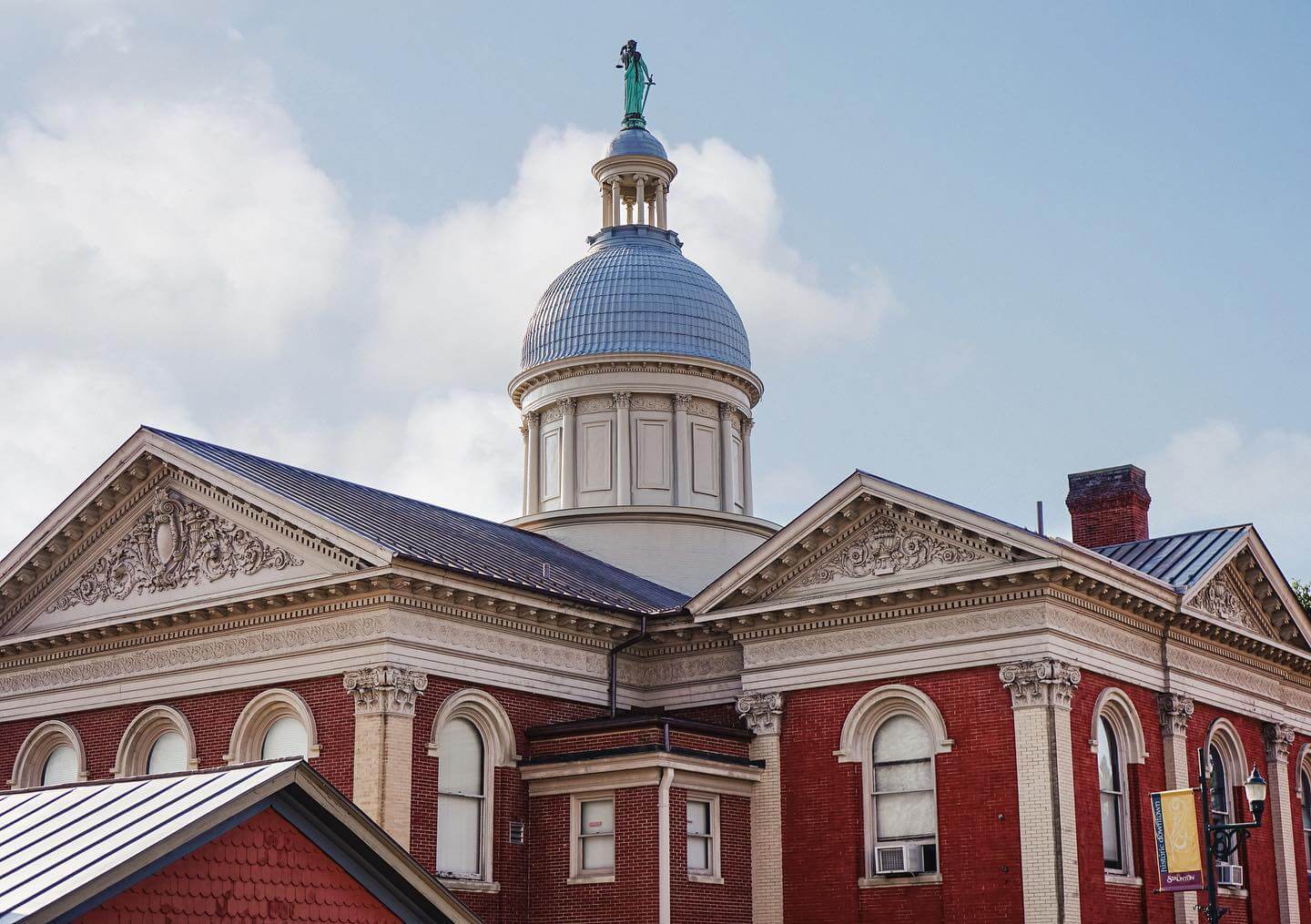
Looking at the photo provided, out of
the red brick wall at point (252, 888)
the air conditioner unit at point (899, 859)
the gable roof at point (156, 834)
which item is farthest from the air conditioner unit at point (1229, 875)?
the red brick wall at point (252, 888)

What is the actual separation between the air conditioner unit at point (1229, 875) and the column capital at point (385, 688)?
1474 cm

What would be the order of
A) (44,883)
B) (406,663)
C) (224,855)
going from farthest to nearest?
1. (406,663)
2. (224,855)
3. (44,883)

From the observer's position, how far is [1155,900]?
30391mm

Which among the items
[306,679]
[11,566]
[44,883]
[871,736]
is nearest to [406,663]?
[306,679]

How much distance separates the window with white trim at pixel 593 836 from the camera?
30453 mm

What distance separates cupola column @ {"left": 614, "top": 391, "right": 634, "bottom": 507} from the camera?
4169 cm

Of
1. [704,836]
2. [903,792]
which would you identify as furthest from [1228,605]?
[704,836]

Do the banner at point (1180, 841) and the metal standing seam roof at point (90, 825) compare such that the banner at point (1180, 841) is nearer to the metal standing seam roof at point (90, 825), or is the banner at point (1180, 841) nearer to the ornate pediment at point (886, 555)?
the ornate pediment at point (886, 555)

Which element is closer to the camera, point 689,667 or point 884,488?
point 884,488

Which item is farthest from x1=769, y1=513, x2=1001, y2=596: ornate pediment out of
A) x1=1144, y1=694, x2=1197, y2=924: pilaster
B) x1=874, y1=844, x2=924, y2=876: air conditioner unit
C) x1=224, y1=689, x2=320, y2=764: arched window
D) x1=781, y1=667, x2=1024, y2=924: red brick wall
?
x1=224, y1=689, x2=320, y2=764: arched window

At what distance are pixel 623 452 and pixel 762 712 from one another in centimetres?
1151

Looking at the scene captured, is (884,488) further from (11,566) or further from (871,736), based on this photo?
(11,566)

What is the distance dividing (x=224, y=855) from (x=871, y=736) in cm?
1758

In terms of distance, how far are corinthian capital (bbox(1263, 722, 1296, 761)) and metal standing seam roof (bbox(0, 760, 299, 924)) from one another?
25.6 m
